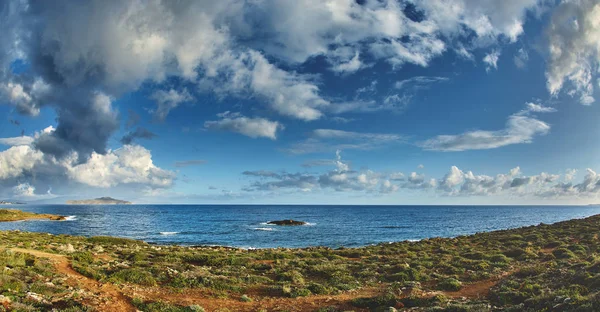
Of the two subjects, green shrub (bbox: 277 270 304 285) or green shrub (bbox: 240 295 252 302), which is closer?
green shrub (bbox: 240 295 252 302)

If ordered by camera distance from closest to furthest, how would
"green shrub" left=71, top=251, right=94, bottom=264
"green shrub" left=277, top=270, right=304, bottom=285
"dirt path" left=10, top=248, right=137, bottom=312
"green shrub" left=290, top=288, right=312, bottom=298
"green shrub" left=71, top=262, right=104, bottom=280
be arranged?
"dirt path" left=10, top=248, right=137, bottom=312 < "green shrub" left=290, top=288, right=312, bottom=298 < "green shrub" left=71, top=262, right=104, bottom=280 < "green shrub" left=277, top=270, right=304, bottom=285 < "green shrub" left=71, top=251, right=94, bottom=264

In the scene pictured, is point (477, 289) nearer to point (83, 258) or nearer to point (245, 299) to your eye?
point (245, 299)

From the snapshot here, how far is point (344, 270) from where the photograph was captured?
26422 millimetres

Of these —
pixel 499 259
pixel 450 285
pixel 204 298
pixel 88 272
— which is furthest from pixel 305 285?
pixel 499 259

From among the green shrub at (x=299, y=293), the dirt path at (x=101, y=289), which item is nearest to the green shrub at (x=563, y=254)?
the green shrub at (x=299, y=293)

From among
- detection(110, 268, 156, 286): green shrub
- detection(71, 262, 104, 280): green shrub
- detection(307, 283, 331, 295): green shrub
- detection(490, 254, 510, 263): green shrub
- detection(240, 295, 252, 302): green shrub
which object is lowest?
detection(490, 254, 510, 263): green shrub

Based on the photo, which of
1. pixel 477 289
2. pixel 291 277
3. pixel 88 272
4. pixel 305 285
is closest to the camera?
pixel 88 272

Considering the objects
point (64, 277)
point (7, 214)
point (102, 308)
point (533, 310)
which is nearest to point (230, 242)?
point (64, 277)

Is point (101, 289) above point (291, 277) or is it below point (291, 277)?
above

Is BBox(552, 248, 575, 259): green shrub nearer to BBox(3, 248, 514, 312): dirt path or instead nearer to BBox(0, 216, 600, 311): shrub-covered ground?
BBox(0, 216, 600, 311): shrub-covered ground

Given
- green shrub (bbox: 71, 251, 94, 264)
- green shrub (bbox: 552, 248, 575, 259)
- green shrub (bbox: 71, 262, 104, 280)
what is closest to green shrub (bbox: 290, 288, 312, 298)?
green shrub (bbox: 71, 262, 104, 280)

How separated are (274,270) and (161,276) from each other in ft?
27.6

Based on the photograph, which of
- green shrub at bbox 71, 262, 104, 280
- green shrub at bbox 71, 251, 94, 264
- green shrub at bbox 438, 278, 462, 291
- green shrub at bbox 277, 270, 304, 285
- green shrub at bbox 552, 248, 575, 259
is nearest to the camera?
green shrub at bbox 71, 262, 104, 280

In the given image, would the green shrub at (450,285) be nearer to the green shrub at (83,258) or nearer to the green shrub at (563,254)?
the green shrub at (563,254)
